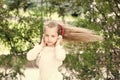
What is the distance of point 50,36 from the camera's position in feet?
15.7

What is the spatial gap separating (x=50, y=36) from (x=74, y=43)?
5.40 ft

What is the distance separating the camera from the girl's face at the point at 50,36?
479 centimetres

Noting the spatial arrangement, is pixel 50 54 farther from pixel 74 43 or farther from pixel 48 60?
pixel 74 43

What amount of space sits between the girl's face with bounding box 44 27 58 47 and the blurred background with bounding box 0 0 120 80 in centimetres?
159

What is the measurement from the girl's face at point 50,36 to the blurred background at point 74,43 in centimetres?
159

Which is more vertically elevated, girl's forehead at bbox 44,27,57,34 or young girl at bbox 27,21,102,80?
girl's forehead at bbox 44,27,57,34

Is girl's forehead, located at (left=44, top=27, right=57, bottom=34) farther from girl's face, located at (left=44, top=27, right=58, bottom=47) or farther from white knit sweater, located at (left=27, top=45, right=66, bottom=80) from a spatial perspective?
white knit sweater, located at (left=27, top=45, right=66, bottom=80)

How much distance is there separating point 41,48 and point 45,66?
0.53 feet

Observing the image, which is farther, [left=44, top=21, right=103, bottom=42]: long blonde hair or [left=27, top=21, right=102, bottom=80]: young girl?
[left=44, top=21, right=103, bottom=42]: long blonde hair

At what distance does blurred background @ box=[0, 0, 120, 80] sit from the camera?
21.1 feet

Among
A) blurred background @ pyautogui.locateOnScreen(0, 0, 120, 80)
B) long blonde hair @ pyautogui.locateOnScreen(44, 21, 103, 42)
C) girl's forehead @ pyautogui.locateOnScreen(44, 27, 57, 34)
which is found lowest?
blurred background @ pyautogui.locateOnScreen(0, 0, 120, 80)

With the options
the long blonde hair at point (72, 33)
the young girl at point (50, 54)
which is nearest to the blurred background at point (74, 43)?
the long blonde hair at point (72, 33)

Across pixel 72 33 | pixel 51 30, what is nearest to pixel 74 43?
pixel 72 33

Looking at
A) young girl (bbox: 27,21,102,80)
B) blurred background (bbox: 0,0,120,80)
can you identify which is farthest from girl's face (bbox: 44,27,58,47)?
blurred background (bbox: 0,0,120,80)
